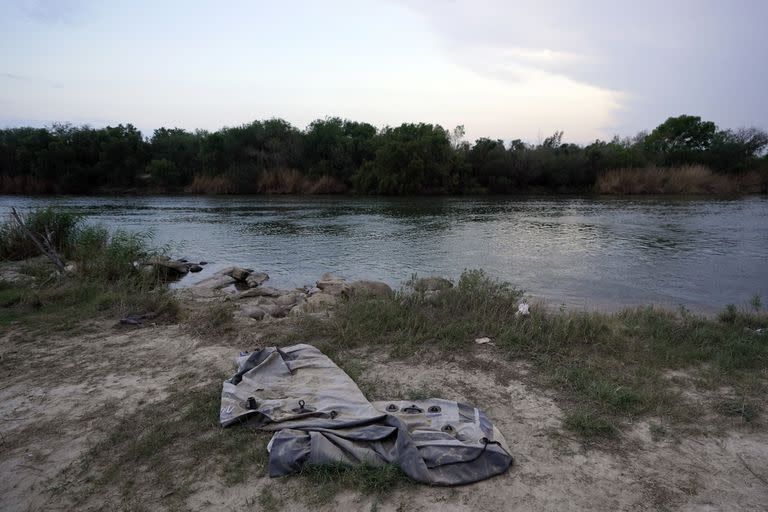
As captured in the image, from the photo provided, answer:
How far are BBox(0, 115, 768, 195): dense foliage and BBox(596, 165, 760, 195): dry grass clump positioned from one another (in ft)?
6.77

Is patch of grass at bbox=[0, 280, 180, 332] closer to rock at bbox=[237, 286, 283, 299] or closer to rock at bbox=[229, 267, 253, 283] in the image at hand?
rock at bbox=[237, 286, 283, 299]

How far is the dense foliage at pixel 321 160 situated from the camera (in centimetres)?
4556

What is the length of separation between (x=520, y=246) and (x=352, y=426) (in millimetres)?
14595

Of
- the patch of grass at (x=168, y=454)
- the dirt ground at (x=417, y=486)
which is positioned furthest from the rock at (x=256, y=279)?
the patch of grass at (x=168, y=454)

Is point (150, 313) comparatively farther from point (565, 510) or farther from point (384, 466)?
point (565, 510)

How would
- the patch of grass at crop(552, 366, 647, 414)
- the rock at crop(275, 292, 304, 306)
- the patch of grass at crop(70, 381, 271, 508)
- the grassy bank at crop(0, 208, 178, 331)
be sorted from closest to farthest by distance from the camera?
the patch of grass at crop(70, 381, 271, 508)
the patch of grass at crop(552, 366, 647, 414)
the grassy bank at crop(0, 208, 178, 331)
the rock at crop(275, 292, 304, 306)

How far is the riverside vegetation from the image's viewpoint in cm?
336

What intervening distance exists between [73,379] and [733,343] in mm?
7455

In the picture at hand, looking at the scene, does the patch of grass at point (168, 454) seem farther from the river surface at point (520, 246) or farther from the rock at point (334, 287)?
the river surface at point (520, 246)

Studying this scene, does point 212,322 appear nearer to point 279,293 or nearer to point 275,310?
point 275,310

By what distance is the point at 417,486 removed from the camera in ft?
10.4

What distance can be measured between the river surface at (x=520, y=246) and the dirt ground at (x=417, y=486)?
5932mm

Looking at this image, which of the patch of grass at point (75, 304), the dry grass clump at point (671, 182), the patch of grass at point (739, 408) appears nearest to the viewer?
the patch of grass at point (739, 408)

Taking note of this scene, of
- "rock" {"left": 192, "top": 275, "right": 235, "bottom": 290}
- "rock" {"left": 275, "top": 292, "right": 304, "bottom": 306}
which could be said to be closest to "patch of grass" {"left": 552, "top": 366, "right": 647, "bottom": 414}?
"rock" {"left": 275, "top": 292, "right": 304, "bottom": 306}
